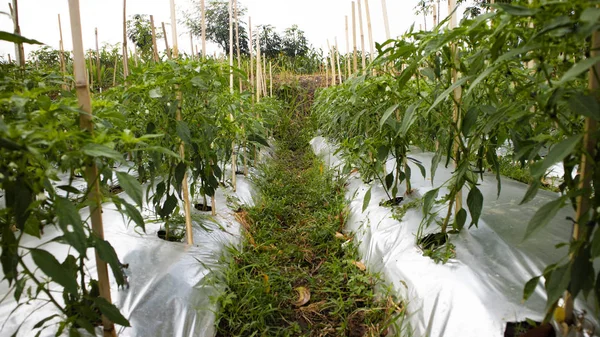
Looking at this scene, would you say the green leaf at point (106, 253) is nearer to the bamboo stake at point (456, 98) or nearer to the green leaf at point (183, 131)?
the green leaf at point (183, 131)

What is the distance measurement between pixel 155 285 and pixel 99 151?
866mm

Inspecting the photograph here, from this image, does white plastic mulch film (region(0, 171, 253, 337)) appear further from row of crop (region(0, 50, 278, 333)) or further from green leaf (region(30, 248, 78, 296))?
green leaf (region(30, 248, 78, 296))

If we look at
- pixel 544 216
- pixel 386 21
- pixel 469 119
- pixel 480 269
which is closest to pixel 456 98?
pixel 469 119

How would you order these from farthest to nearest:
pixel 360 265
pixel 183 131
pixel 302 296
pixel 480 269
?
pixel 360 265
pixel 302 296
pixel 183 131
pixel 480 269

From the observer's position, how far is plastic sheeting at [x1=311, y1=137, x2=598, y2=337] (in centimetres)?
118

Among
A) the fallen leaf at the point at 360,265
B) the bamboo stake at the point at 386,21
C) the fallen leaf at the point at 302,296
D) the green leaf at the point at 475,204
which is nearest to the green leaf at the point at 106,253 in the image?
the green leaf at the point at 475,204

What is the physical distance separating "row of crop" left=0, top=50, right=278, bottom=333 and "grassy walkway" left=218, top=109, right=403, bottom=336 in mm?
547

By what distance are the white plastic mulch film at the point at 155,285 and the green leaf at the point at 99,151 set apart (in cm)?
43

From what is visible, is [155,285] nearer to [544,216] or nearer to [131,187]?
[131,187]

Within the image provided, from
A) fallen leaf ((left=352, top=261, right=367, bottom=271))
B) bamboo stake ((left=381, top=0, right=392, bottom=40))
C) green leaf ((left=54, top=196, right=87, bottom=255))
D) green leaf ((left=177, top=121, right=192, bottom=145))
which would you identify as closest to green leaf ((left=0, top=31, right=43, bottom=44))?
green leaf ((left=54, top=196, right=87, bottom=255))

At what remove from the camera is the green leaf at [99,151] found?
0.78 meters

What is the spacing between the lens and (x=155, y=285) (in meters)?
1.51

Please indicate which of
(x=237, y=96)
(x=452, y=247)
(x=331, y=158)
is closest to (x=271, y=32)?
(x=331, y=158)

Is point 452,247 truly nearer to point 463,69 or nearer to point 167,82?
point 463,69
